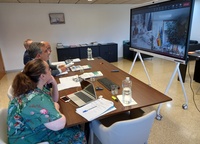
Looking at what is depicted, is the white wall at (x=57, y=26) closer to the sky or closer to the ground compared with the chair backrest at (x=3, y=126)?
closer to the sky

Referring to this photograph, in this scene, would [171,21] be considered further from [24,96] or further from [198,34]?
[198,34]

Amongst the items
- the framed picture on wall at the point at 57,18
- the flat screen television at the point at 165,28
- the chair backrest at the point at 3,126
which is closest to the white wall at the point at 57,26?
the framed picture on wall at the point at 57,18

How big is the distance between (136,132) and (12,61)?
5298 millimetres

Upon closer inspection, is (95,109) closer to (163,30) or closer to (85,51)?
(163,30)

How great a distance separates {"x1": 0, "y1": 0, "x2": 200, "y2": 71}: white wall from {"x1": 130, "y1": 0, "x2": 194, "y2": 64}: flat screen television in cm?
301

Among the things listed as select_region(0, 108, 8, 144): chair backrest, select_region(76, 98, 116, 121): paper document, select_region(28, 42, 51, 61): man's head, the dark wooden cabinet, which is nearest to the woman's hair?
select_region(0, 108, 8, 144): chair backrest

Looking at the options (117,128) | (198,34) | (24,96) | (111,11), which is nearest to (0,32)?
(111,11)

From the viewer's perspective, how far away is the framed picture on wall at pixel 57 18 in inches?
203

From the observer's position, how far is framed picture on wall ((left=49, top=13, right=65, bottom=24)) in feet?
16.9

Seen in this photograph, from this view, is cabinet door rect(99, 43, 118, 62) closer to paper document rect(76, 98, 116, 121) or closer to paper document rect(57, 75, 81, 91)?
paper document rect(57, 75, 81, 91)

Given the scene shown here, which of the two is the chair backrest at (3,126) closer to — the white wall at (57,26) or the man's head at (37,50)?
the man's head at (37,50)

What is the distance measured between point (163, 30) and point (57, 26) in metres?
4.09

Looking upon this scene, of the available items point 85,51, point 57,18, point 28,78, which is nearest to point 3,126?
point 28,78

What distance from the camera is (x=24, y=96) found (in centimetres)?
110
